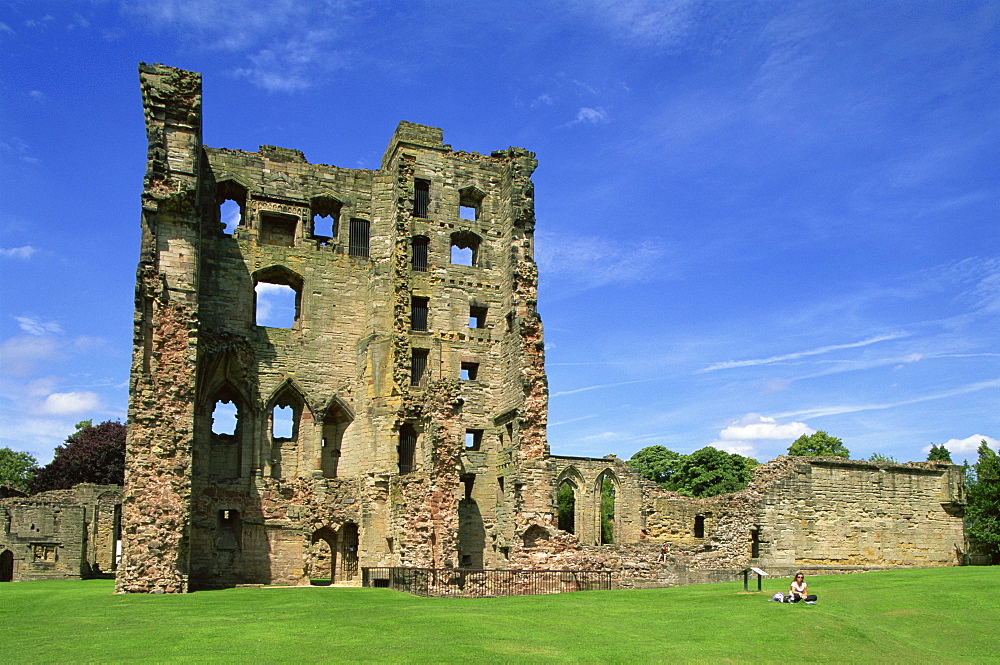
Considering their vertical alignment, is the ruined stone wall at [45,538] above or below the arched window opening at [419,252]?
below

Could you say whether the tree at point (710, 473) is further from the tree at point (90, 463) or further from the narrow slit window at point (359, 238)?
the tree at point (90, 463)

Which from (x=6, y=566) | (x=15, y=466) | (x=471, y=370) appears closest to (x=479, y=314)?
(x=471, y=370)

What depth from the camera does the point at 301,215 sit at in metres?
31.7

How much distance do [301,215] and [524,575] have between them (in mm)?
15087

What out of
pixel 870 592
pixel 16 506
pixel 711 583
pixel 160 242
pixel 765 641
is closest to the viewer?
pixel 765 641

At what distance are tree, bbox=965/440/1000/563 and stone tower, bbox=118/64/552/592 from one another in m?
14.4

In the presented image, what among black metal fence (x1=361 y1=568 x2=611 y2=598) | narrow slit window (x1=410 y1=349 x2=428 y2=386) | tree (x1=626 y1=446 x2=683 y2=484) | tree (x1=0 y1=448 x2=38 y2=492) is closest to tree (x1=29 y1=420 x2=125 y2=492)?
tree (x1=0 y1=448 x2=38 y2=492)

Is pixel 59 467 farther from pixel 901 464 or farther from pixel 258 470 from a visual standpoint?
pixel 901 464

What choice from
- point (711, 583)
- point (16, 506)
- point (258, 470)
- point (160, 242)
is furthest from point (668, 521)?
point (16, 506)

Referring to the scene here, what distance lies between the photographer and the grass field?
42.3 feet

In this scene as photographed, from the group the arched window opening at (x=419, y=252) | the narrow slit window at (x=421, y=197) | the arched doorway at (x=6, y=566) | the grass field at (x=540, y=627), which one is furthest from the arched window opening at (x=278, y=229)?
the arched doorway at (x=6, y=566)

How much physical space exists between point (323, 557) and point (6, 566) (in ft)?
51.0

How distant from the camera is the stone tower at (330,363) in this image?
25.7 meters

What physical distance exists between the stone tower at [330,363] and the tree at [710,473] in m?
28.6
